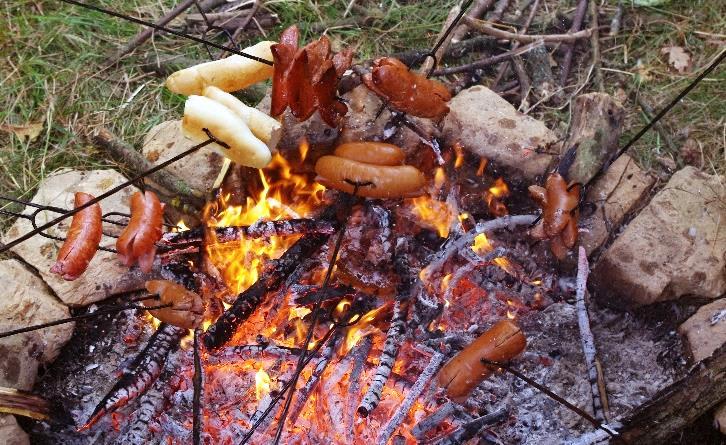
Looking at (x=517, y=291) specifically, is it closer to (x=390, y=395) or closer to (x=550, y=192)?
(x=550, y=192)

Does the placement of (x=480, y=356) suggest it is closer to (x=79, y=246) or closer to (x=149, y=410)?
(x=149, y=410)

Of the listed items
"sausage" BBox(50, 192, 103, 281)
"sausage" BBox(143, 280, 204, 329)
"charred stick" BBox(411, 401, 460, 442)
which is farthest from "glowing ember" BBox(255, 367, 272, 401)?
"sausage" BBox(50, 192, 103, 281)

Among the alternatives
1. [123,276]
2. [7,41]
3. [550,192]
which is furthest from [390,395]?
[7,41]

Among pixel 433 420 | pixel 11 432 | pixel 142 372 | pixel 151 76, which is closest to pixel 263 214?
pixel 142 372

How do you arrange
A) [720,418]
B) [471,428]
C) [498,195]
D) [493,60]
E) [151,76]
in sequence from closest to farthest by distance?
[720,418], [471,428], [498,195], [493,60], [151,76]

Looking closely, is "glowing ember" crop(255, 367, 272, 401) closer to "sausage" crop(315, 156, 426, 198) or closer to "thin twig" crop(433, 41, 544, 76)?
"sausage" crop(315, 156, 426, 198)

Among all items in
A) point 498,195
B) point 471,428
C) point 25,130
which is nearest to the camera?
point 471,428

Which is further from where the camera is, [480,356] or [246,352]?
[246,352]
